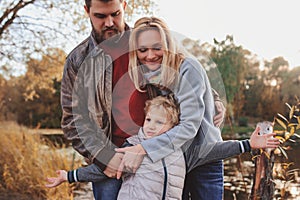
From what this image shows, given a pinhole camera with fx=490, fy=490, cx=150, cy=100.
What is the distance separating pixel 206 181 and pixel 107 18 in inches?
34.4

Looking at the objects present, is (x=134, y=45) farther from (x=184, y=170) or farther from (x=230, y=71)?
(x=230, y=71)

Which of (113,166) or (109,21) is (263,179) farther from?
(109,21)

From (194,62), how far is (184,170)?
0.46m

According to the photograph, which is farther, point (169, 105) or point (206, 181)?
point (206, 181)

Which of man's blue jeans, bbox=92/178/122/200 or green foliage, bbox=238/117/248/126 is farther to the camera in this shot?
green foliage, bbox=238/117/248/126

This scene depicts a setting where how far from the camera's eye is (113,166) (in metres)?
2.08

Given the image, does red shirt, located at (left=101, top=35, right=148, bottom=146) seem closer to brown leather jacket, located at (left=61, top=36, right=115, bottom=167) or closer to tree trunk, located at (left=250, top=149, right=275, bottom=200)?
brown leather jacket, located at (left=61, top=36, right=115, bottom=167)

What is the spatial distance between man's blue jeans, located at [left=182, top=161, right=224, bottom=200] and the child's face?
35 cm

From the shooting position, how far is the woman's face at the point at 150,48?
1968 mm

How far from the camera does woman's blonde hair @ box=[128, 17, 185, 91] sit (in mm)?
1982

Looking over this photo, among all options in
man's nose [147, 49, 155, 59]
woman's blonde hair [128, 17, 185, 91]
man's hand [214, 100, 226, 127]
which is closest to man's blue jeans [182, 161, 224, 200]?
man's hand [214, 100, 226, 127]

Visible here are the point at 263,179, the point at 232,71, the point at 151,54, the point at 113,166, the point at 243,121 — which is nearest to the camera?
the point at 151,54

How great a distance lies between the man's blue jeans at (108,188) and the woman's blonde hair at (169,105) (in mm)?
397

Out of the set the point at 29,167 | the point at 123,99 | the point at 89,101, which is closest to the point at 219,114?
the point at 123,99
